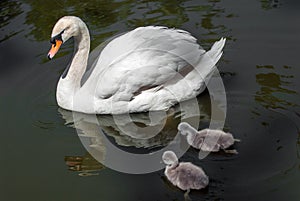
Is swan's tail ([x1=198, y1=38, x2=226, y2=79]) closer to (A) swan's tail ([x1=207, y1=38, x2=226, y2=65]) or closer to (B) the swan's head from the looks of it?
(A) swan's tail ([x1=207, y1=38, x2=226, y2=65])

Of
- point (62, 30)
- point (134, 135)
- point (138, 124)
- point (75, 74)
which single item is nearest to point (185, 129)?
point (134, 135)

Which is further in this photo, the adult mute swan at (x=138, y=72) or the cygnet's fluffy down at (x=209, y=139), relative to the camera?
the adult mute swan at (x=138, y=72)

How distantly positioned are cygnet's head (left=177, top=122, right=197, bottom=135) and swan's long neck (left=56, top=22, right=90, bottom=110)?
161cm

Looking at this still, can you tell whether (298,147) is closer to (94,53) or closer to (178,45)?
(178,45)

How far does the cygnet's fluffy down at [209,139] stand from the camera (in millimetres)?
5871

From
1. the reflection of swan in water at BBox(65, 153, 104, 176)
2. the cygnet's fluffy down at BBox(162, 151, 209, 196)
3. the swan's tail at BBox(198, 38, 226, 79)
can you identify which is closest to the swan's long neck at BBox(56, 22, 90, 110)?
the reflection of swan in water at BBox(65, 153, 104, 176)

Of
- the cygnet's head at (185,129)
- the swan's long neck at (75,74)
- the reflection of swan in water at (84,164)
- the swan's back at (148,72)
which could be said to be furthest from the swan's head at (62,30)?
the cygnet's head at (185,129)

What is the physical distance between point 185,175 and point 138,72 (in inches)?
65.0

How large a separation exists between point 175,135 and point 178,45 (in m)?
1.15

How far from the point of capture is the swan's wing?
21.5 feet

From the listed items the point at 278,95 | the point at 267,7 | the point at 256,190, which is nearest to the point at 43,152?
the point at 256,190

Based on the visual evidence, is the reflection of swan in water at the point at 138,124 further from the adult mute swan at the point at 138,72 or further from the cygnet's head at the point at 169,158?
the cygnet's head at the point at 169,158

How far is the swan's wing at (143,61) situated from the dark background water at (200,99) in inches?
26.9

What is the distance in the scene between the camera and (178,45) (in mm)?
6738
